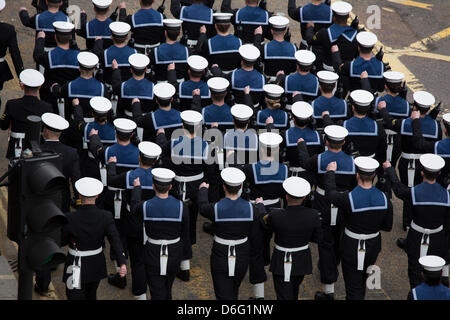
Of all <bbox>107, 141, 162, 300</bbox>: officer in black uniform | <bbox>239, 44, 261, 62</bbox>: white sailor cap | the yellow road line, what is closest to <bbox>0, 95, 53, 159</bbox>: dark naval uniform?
<bbox>107, 141, 162, 300</bbox>: officer in black uniform

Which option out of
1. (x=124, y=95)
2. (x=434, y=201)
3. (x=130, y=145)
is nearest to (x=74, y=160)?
(x=130, y=145)

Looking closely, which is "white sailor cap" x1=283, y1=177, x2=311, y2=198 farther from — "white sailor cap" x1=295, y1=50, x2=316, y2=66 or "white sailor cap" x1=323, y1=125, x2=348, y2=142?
"white sailor cap" x1=295, y1=50, x2=316, y2=66

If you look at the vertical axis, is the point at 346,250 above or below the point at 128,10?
above

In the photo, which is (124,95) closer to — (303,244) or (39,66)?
(39,66)

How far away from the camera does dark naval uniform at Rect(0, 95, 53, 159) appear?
13.2 m

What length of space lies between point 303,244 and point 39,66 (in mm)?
5410

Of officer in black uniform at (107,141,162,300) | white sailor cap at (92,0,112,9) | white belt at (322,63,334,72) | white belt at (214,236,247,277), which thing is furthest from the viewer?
white belt at (322,63,334,72)

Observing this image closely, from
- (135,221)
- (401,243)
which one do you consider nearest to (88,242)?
(135,221)

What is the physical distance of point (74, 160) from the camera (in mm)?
12406

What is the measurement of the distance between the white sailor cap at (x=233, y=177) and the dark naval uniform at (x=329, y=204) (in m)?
1.19

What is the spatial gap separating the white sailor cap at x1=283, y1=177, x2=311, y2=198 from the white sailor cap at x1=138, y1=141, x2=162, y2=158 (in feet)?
4.93

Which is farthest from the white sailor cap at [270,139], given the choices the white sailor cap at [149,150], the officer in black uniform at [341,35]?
the officer in black uniform at [341,35]

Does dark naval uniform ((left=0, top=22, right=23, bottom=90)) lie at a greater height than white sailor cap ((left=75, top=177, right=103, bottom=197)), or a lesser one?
lesser

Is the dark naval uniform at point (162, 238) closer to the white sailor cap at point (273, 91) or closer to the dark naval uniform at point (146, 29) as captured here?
the white sailor cap at point (273, 91)
